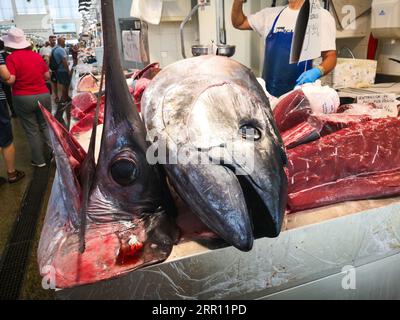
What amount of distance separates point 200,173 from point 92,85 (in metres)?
2.44

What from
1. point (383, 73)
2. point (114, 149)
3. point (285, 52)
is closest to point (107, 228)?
point (114, 149)

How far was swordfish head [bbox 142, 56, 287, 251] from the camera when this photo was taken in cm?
69

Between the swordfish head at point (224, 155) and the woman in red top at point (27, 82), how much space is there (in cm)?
359

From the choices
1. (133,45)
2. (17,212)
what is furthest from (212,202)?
(133,45)

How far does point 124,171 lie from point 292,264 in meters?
0.56

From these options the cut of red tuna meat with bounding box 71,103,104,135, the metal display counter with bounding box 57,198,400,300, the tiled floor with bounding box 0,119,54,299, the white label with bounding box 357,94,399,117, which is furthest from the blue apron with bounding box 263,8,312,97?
the tiled floor with bounding box 0,119,54,299

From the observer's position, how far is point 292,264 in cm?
95

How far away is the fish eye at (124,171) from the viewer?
0.82m

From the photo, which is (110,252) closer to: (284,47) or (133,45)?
(284,47)

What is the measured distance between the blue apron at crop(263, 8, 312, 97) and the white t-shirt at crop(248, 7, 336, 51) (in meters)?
0.05

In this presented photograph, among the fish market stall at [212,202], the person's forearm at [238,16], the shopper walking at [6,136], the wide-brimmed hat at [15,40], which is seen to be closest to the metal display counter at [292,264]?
the fish market stall at [212,202]

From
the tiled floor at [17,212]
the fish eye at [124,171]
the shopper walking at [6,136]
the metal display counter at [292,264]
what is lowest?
the tiled floor at [17,212]

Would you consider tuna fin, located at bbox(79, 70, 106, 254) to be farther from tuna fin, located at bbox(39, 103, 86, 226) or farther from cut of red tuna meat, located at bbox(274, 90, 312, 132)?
cut of red tuna meat, located at bbox(274, 90, 312, 132)

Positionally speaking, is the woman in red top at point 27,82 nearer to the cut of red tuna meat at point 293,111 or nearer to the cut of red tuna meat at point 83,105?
the cut of red tuna meat at point 83,105
